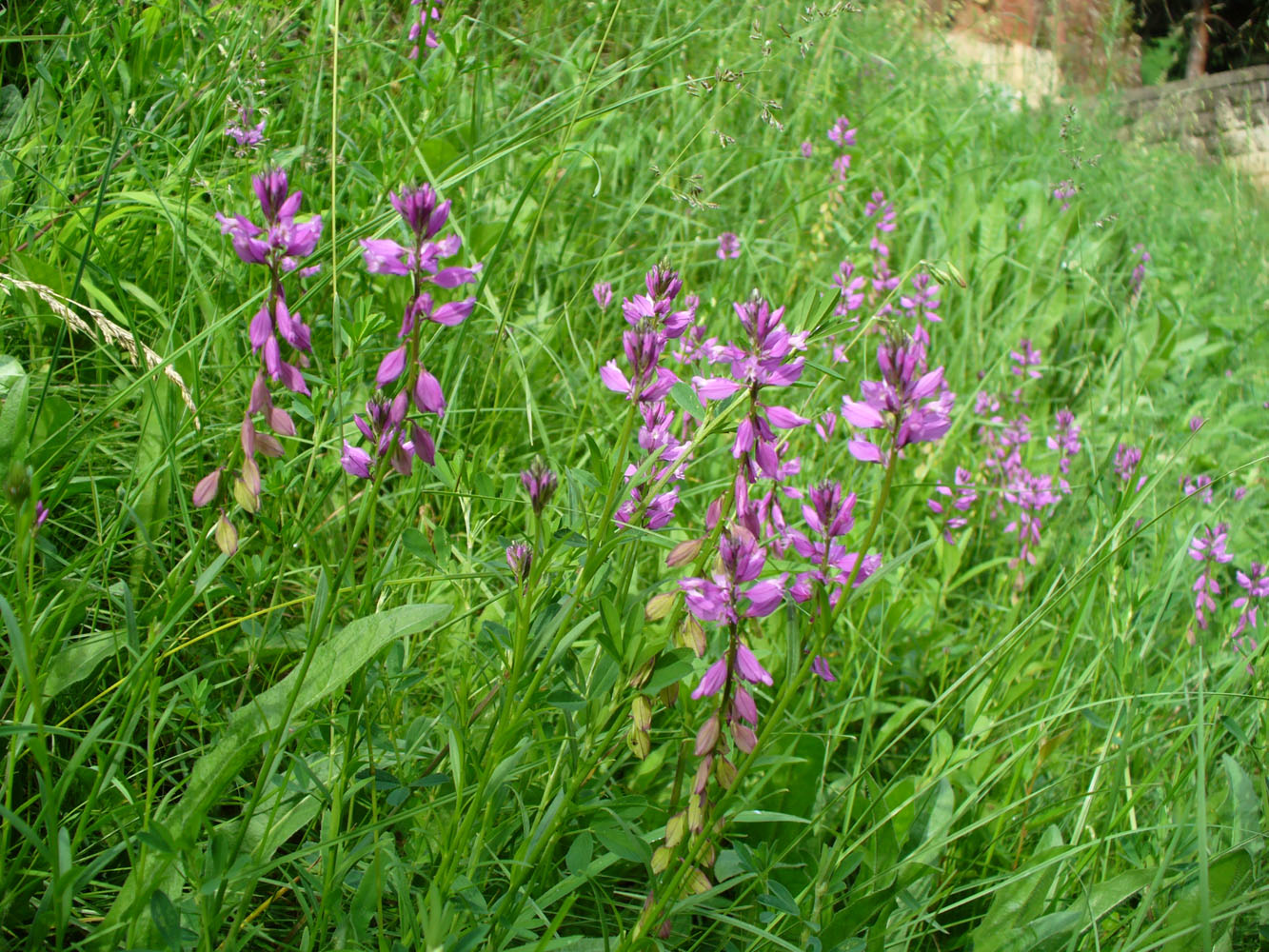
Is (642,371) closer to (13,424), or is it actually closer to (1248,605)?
(13,424)

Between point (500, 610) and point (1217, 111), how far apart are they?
38.5ft

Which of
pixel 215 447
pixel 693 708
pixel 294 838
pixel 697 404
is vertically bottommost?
pixel 294 838

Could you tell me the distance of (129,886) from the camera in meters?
1.01

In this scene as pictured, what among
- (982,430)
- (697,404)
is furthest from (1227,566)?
(697,404)

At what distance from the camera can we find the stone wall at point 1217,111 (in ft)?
30.8

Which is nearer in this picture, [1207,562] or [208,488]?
[208,488]

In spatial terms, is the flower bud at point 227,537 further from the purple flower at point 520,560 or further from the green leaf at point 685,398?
the green leaf at point 685,398

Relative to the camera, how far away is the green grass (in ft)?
3.37

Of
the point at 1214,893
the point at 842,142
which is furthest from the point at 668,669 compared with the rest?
the point at 842,142

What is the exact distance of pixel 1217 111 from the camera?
395 inches

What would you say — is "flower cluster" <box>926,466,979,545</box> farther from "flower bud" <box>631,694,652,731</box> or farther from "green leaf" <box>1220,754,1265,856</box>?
"flower bud" <box>631,694,652,731</box>

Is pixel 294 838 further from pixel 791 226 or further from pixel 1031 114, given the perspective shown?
pixel 1031 114

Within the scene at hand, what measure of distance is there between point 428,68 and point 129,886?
7.20 ft

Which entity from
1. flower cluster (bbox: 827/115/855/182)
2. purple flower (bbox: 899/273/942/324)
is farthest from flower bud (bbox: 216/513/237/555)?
flower cluster (bbox: 827/115/855/182)
